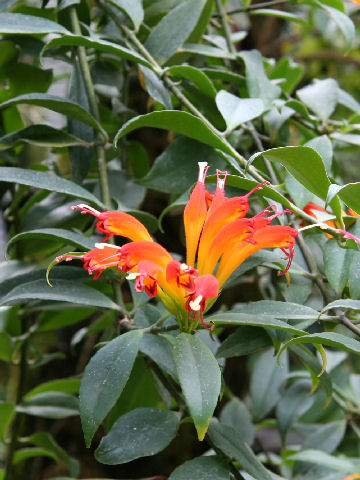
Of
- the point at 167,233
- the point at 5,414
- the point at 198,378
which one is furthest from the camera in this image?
the point at 167,233

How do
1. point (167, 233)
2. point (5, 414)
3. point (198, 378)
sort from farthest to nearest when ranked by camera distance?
1. point (167, 233)
2. point (5, 414)
3. point (198, 378)

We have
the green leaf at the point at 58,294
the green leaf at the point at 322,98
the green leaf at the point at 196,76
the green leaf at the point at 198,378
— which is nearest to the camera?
the green leaf at the point at 198,378

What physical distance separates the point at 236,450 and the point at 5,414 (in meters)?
0.35

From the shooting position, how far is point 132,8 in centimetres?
64

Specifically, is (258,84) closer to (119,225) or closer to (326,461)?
(119,225)

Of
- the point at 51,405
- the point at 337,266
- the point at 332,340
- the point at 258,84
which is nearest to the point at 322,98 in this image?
the point at 258,84

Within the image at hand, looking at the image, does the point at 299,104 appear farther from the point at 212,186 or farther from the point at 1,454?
the point at 1,454

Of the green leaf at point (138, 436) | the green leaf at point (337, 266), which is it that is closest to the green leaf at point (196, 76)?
the green leaf at point (337, 266)

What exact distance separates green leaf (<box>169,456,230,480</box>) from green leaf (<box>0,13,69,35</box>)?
1.39 feet

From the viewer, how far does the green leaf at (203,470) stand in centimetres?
49

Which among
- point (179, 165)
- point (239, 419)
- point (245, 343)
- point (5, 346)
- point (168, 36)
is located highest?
point (168, 36)

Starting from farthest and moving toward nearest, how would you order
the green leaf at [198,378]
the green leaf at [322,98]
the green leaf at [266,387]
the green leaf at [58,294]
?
the green leaf at [266,387] → the green leaf at [322,98] → the green leaf at [58,294] → the green leaf at [198,378]

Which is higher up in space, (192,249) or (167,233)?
(192,249)

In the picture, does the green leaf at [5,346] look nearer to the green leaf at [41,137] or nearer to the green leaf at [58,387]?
the green leaf at [58,387]
